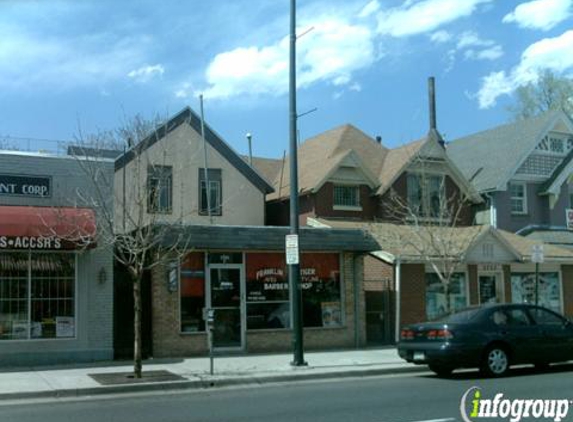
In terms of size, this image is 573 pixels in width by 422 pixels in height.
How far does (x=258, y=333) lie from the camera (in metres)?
19.4

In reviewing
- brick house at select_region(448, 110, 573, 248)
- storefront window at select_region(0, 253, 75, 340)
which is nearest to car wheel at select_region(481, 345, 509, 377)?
storefront window at select_region(0, 253, 75, 340)

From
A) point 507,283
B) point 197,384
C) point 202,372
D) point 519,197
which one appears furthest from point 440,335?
point 519,197

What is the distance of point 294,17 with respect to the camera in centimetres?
1678

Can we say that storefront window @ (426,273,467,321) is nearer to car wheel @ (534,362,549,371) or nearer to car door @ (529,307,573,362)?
car wheel @ (534,362,549,371)

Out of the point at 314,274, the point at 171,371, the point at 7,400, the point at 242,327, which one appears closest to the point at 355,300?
the point at 314,274

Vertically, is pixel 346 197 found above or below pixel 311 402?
above

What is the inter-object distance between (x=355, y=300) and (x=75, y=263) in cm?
782

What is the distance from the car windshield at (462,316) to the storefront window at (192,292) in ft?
22.0

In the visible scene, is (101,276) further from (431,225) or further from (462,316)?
(431,225)

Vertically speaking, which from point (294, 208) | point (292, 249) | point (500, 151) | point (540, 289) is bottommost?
point (540, 289)

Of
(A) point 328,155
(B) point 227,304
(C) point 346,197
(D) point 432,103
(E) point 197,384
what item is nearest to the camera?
(E) point 197,384

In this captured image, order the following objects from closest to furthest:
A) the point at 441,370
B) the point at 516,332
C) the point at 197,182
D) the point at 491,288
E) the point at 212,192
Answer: the point at 516,332 → the point at 441,370 → the point at 491,288 → the point at 197,182 → the point at 212,192

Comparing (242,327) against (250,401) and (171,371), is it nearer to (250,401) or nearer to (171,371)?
(171,371)

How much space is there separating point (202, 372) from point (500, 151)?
22.1m
